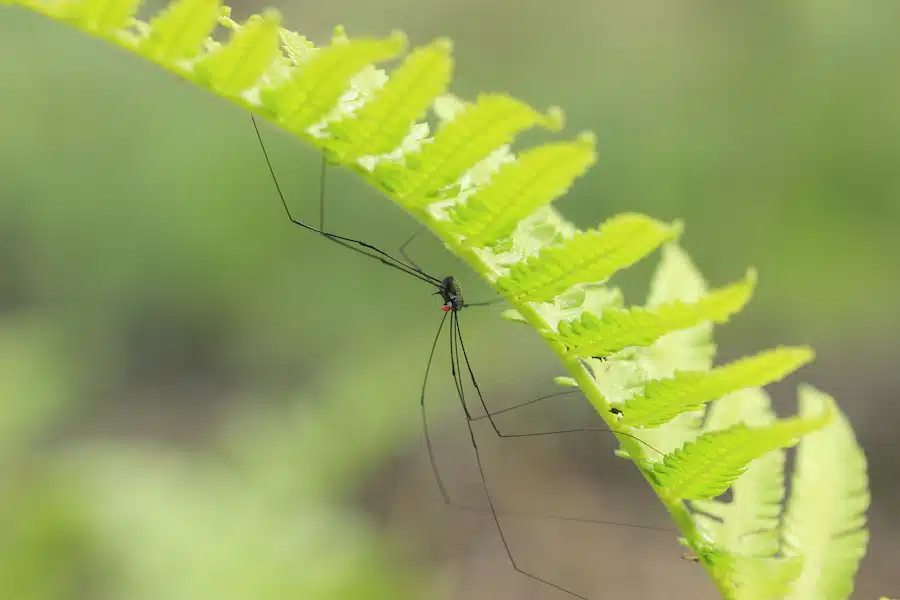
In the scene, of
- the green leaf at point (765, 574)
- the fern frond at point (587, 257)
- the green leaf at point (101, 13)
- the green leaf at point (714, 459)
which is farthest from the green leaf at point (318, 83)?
the green leaf at point (765, 574)

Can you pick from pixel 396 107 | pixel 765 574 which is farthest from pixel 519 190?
pixel 765 574

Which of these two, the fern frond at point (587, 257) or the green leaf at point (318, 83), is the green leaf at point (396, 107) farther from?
the fern frond at point (587, 257)

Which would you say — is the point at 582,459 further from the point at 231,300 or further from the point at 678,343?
the point at 678,343

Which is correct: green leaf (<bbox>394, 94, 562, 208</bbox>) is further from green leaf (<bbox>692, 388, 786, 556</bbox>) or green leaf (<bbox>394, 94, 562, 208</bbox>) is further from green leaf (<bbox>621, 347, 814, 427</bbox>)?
green leaf (<bbox>692, 388, 786, 556</bbox>)

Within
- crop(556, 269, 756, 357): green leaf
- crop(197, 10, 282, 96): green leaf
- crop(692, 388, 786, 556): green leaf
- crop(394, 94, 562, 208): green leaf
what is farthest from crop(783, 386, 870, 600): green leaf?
crop(197, 10, 282, 96): green leaf

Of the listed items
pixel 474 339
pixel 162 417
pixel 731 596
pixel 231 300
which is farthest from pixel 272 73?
pixel 162 417
